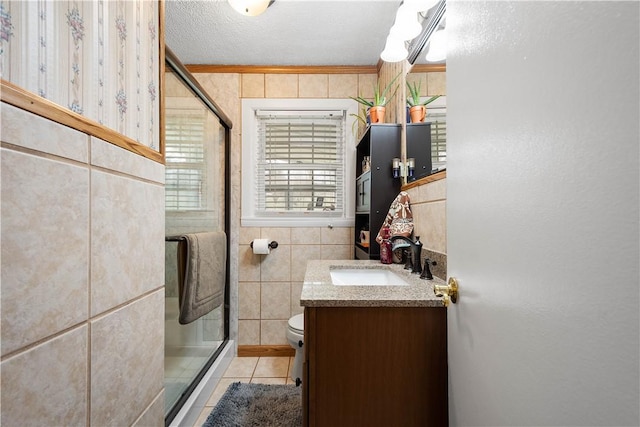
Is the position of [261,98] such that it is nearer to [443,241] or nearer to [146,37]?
[146,37]

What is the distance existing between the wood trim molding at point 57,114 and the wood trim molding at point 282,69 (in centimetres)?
170

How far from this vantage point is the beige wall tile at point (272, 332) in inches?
82.5

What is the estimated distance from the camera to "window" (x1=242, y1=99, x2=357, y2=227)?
84.4 inches

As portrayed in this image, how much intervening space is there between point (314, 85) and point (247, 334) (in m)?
2.06

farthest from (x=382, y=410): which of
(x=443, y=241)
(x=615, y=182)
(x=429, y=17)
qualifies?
(x=429, y=17)

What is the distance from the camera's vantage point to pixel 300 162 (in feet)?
7.20

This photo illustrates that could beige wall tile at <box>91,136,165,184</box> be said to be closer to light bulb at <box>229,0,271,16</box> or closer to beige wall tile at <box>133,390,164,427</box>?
beige wall tile at <box>133,390,164,427</box>

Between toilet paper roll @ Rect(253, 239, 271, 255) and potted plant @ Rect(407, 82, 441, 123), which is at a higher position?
potted plant @ Rect(407, 82, 441, 123)

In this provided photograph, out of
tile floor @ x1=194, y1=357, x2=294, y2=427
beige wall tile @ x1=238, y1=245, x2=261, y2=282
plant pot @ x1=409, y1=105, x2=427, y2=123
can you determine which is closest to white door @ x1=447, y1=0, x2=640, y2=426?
plant pot @ x1=409, y1=105, x2=427, y2=123

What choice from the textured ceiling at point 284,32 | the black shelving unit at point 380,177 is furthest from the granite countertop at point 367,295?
the textured ceiling at point 284,32

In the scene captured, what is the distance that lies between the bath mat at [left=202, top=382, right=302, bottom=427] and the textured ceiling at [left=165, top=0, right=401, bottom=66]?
7.51ft

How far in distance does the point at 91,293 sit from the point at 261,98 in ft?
6.27

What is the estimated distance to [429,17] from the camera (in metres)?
1.23

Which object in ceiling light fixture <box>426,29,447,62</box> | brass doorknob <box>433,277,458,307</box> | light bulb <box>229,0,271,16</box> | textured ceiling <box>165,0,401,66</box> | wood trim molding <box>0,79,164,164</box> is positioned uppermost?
textured ceiling <box>165,0,401,66</box>
